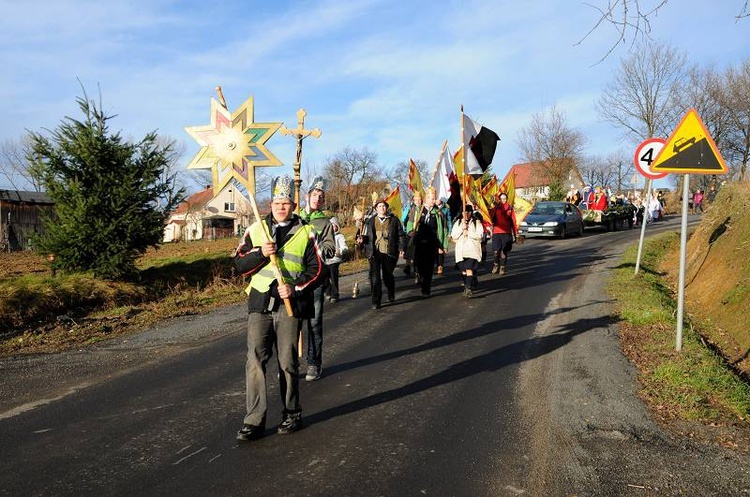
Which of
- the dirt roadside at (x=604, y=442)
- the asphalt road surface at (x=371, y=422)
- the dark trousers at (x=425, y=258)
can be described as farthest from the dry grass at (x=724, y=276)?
the dark trousers at (x=425, y=258)

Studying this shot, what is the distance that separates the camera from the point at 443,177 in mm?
15875

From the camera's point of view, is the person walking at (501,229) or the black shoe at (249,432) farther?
the person walking at (501,229)

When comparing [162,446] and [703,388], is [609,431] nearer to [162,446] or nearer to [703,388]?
[703,388]

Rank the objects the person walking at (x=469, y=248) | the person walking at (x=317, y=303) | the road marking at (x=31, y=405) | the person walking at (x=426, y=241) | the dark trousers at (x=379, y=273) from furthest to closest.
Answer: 1. the person walking at (x=426, y=241)
2. the person walking at (x=469, y=248)
3. the dark trousers at (x=379, y=273)
4. the person walking at (x=317, y=303)
5. the road marking at (x=31, y=405)

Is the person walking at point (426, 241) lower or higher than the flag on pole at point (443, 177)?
lower

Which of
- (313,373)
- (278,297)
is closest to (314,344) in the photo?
(313,373)

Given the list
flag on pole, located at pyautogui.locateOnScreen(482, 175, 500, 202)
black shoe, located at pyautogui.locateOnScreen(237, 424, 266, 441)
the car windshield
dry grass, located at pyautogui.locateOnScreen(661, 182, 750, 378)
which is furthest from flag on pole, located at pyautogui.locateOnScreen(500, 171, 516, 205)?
black shoe, located at pyautogui.locateOnScreen(237, 424, 266, 441)

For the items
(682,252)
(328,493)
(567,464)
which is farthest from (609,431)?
(682,252)

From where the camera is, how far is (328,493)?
387 cm

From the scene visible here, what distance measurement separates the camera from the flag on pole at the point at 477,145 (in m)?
14.7

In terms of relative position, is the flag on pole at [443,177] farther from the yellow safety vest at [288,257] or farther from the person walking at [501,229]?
the yellow safety vest at [288,257]

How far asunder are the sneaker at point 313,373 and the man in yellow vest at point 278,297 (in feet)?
4.80

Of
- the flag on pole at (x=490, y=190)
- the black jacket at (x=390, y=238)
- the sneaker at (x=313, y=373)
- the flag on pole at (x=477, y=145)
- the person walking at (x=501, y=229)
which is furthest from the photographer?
the flag on pole at (x=490, y=190)

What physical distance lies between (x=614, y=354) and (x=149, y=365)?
212 inches
